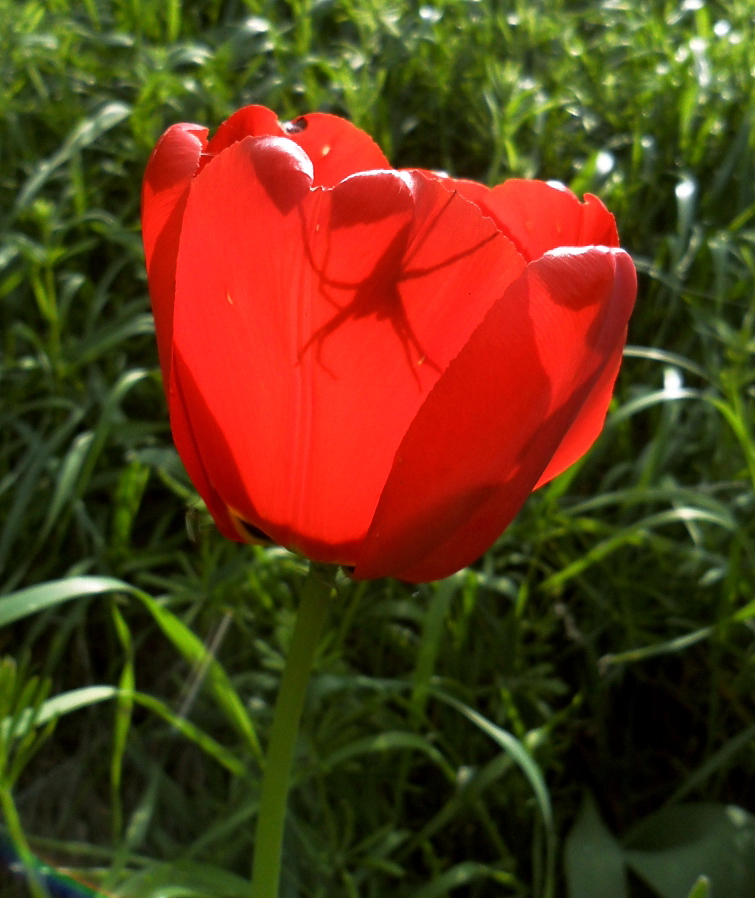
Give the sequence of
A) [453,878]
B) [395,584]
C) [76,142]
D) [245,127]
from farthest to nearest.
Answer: [76,142] < [395,584] < [453,878] < [245,127]

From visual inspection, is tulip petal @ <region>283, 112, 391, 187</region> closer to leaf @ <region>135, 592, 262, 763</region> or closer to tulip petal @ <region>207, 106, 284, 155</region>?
tulip petal @ <region>207, 106, 284, 155</region>

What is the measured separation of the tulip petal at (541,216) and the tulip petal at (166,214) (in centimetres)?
15

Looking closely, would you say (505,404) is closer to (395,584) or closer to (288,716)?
(288,716)

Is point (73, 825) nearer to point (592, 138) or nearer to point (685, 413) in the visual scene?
point (685, 413)

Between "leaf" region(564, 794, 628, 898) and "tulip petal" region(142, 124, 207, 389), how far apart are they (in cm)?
66

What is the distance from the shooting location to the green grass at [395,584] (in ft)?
3.14

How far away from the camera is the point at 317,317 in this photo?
0.45 metres

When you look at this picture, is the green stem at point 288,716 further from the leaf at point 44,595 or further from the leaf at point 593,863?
the leaf at point 593,863

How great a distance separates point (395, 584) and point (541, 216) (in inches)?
23.2

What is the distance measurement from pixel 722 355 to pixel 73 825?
954 millimetres

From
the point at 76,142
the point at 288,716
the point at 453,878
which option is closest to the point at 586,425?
the point at 288,716

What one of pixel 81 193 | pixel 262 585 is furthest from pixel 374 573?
pixel 81 193

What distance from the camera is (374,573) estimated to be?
0.49 m

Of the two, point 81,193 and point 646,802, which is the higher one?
point 81,193
